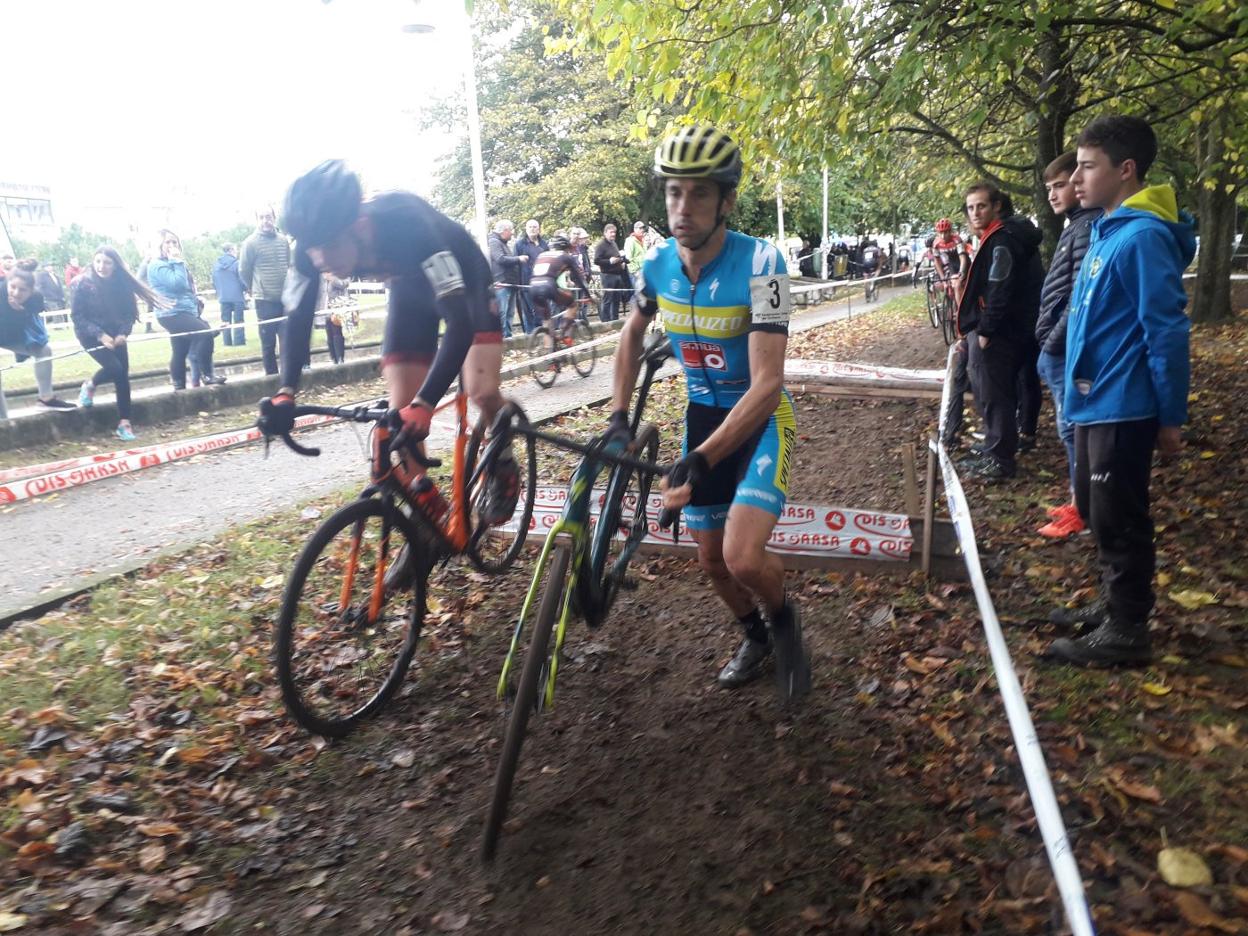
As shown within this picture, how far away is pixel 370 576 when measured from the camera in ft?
12.6

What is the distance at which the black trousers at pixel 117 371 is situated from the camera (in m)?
9.77

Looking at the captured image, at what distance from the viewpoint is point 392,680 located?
13.1 feet

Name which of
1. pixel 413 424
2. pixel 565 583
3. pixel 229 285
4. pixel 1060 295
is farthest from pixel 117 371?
pixel 1060 295

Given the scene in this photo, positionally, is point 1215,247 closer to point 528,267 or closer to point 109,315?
point 528,267

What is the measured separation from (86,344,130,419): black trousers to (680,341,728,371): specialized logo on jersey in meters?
8.71

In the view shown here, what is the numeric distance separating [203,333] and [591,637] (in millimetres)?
9426

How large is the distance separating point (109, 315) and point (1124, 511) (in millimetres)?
10608

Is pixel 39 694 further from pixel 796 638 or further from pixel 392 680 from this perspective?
pixel 796 638

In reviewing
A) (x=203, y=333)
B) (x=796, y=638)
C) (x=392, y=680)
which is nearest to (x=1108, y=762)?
(x=796, y=638)

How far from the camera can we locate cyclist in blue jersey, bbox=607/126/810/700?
3197 mm

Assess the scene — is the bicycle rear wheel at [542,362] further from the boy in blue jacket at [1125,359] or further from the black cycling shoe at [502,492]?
the boy in blue jacket at [1125,359]

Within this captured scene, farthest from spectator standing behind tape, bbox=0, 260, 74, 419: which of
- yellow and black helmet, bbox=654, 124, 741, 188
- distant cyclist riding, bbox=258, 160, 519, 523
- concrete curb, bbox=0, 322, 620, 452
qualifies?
yellow and black helmet, bbox=654, 124, 741, 188

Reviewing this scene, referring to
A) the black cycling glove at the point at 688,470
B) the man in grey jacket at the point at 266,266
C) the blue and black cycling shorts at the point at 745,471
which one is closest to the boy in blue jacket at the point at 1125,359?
the blue and black cycling shorts at the point at 745,471

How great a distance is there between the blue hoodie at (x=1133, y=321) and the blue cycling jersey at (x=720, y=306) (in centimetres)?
145
